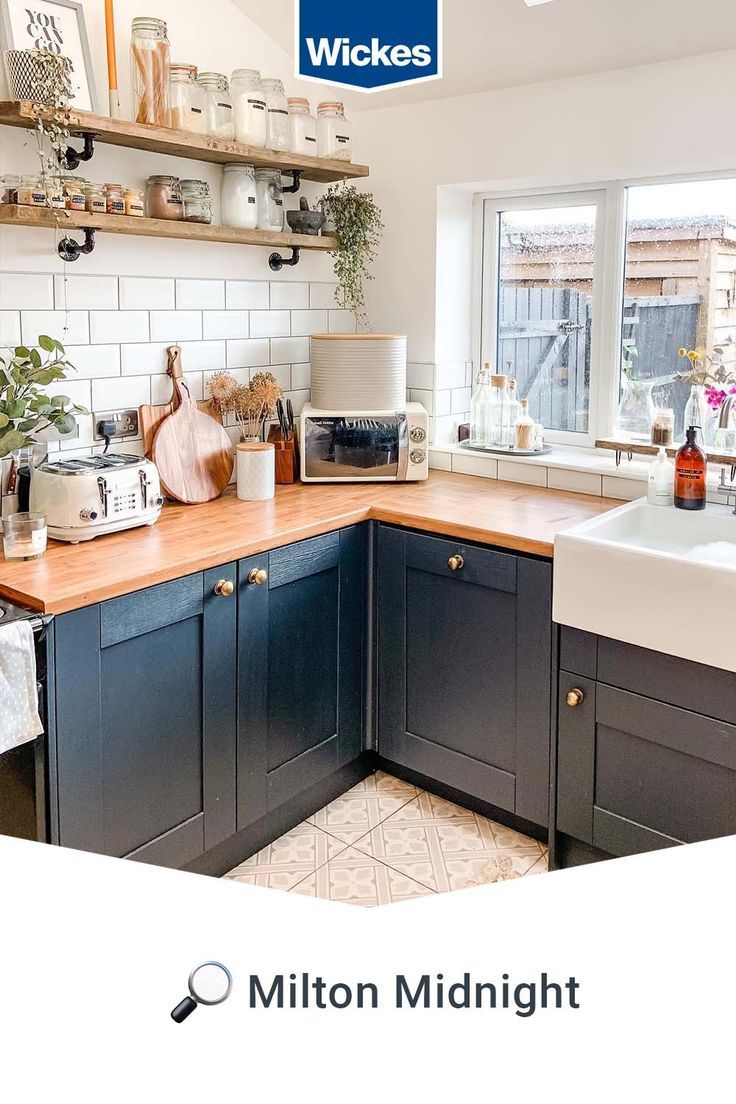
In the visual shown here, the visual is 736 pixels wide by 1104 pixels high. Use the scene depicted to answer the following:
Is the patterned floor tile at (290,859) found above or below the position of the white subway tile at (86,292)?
below

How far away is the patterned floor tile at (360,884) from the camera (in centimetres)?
240

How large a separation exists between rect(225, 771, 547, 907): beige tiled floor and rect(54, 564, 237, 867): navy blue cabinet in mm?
269

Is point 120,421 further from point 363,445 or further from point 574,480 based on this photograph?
point 574,480

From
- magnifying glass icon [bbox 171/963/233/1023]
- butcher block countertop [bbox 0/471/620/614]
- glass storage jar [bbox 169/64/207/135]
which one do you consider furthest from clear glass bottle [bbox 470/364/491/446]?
magnifying glass icon [bbox 171/963/233/1023]

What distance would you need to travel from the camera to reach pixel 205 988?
2.30 ft

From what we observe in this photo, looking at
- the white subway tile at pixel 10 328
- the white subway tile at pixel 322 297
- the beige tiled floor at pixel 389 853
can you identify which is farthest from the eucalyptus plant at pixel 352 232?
the beige tiled floor at pixel 389 853

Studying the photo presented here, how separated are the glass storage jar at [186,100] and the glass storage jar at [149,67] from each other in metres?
0.03

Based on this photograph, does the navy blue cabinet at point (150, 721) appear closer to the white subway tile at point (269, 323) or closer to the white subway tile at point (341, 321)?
the white subway tile at point (269, 323)

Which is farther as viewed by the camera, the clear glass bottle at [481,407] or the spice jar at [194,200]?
the clear glass bottle at [481,407]

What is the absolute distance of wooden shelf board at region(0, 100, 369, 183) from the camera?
2.19m

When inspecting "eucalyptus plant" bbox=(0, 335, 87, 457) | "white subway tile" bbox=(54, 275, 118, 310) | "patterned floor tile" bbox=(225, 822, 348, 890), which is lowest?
"patterned floor tile" bbox=(225, 822, 348, 890)

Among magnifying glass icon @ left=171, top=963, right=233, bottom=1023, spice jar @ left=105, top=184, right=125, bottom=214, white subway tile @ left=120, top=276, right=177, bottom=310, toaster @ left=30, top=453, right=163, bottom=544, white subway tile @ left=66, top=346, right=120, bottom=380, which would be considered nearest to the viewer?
magnifying glass icon @ left=171, top=963, right=233, bottom=1023

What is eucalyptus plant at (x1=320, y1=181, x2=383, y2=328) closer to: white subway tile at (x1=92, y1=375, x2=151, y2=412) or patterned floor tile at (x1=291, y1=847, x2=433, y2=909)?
white subway tile at (x1=92, y1=375, x2=151, y2=412)

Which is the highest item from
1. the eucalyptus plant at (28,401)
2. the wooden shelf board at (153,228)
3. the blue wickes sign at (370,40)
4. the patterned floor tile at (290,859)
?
the blue wickes sign at (370,40)
